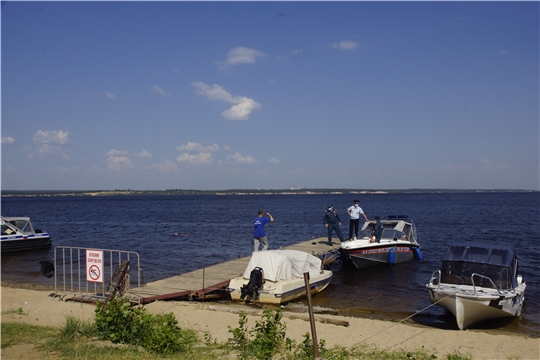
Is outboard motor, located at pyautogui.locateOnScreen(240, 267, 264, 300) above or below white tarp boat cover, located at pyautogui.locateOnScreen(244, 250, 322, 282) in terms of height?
below

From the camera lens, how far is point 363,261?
2069 cm

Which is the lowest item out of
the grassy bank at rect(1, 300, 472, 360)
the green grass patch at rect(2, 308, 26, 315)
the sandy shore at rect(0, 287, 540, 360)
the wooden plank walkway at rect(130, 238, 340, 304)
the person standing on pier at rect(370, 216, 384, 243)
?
the sandy shore at rect(0, 287, 540, 360)

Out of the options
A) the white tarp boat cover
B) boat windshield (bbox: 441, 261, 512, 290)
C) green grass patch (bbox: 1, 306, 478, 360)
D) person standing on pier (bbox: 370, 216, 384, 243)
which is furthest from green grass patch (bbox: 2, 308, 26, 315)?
person standing on pier (bbox: 370, 216, 384, 243)

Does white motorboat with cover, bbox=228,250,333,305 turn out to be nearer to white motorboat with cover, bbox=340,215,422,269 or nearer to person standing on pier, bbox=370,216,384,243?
white motorboat with cover, bbox=340,215,422,269

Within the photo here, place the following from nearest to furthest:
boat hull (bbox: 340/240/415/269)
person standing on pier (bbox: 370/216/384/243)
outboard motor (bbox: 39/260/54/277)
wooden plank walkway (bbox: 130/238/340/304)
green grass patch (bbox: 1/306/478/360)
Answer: green grass patch (bbox: 1/306/478/360), wooden plank walkway (bbox: 130/238/340/304), outboard motor (bbox: 39/260/54/277), boat hull (bbox: 340/240/415/269), person standing on pier (bbox: 370/216/384/243)

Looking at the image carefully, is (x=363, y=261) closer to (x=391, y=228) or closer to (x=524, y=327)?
(x=391, y=228)

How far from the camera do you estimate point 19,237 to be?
2792 centimetres

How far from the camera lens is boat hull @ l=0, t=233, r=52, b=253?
27219 millimetres

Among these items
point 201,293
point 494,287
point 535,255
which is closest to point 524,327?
point 494,287

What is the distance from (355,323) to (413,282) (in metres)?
7.76

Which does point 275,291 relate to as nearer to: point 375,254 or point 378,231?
point 375,254

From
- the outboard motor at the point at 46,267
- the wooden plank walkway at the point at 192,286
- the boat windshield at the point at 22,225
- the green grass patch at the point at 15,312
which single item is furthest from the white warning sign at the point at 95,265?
the boat windshield at the point at 22,225

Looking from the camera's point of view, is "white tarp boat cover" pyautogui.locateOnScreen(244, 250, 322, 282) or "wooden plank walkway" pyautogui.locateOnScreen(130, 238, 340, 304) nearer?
"wooden plank walkway" pyautogui.locateOnScreen(130, 238, 340, 304)

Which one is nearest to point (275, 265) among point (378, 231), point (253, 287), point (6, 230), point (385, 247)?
point (253, 287)
